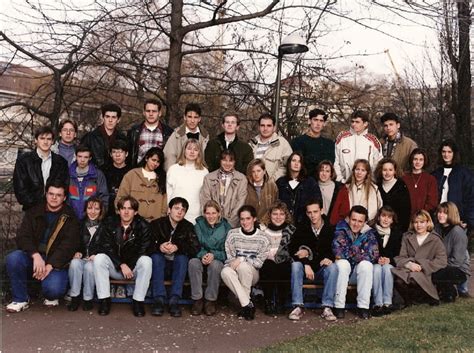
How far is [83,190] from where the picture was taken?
605cm

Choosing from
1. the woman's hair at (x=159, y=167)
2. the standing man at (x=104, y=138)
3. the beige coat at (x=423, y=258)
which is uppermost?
the standing man at (x=104, y=138)

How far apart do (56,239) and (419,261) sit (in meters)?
3.81

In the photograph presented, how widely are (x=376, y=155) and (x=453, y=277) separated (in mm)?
1696

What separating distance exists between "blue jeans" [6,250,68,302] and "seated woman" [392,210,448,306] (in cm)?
341

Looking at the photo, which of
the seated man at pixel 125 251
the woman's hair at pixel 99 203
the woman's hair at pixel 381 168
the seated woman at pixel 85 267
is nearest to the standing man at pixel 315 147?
the woman's hair at pixel 381 168

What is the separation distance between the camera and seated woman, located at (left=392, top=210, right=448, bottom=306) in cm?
572

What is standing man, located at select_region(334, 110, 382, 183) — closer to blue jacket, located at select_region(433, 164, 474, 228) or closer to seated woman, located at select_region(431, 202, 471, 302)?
blue jacket, located at select_region(433, 164, 474, 228)

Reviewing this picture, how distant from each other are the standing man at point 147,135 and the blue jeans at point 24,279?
1617mm

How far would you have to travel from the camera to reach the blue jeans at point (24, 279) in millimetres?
5441

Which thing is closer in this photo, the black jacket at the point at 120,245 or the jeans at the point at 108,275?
the jeans at the point at 108,275

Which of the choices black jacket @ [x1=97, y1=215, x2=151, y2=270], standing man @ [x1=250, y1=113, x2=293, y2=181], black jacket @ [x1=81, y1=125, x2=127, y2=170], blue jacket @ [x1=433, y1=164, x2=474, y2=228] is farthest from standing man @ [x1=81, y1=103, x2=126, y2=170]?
blue jacket @ [x1=433, y1=164, x2=474, y2=228]

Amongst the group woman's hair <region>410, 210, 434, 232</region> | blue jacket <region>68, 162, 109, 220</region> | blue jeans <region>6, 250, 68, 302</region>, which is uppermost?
blue jacket <region>68, 162, 109, 220</region>

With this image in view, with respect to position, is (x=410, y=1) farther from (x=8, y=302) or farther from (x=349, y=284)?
(x=8, y=302)

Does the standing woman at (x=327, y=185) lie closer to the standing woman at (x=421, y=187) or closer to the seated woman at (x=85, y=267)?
the standing woman at (x=421, y=187)
